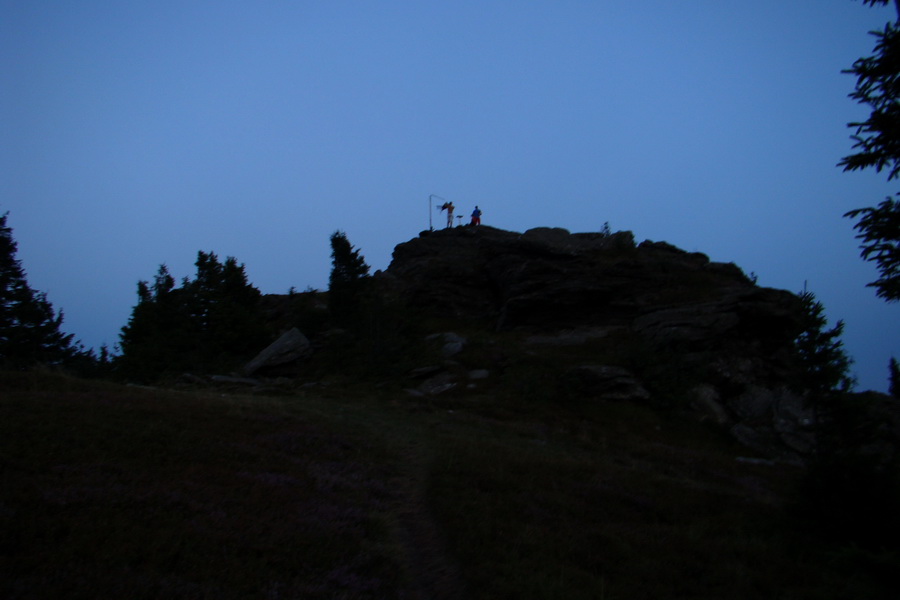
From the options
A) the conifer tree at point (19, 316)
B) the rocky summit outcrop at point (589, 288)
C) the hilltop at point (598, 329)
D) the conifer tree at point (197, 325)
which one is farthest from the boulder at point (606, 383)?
the conifer tree at point (19, 316)

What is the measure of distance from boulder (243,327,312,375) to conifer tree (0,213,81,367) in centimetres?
1658

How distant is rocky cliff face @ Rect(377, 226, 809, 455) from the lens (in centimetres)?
2945

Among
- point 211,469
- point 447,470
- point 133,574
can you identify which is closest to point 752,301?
point 447,470

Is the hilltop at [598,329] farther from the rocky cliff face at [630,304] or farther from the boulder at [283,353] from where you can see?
the boulder at [283,353]

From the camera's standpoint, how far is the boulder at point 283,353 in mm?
35469

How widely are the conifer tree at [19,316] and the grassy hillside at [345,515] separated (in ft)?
93.5

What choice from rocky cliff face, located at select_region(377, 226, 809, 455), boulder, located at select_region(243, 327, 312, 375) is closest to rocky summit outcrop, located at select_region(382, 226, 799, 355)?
rocky cliff face, located at select_region(377, 226, 809, 455)

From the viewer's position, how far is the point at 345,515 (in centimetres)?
1072

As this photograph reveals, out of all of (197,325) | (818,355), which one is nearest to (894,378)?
(818,355)

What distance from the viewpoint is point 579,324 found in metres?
40.8

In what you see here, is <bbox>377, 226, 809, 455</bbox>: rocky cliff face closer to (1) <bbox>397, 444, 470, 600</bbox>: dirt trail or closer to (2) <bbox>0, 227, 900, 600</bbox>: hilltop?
(2) <bbox>0, 227, 900, 600</bbox>: hilltop

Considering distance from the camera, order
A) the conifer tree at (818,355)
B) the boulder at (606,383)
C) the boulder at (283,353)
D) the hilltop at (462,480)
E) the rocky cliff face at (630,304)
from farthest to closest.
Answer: the boulder at (283,353) < the rocky cliff face at (630,304) < the boulder at (606,383) < the conifer tree at (818,355) < the hilltop at (462,480)

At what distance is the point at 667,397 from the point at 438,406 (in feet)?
38.0

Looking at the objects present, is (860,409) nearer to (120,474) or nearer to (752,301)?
(120,474)
